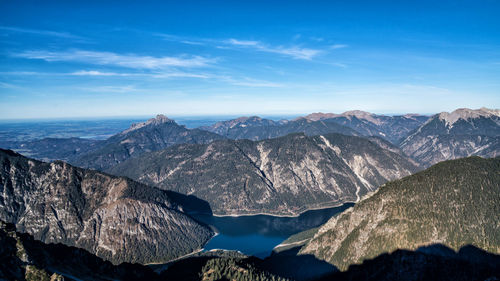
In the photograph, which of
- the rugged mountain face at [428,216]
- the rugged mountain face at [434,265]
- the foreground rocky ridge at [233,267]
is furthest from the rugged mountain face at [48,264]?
the rugged mountain face at [428,216]

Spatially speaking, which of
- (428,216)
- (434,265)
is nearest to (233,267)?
(434,265)

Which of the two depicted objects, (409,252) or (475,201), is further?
(475,201)

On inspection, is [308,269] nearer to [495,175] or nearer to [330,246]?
[330,246]

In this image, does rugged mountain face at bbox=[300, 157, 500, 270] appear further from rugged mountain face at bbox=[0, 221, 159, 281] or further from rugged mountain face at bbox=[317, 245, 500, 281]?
rugged mountain face at bbox=[0, 221, 159, 281]

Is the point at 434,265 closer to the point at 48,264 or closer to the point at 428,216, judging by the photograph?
the point at 428,216

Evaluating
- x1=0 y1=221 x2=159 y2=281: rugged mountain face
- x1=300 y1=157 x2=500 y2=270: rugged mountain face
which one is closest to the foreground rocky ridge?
x1=0 y1=221 x2=159 y2=281: rugged mountain face

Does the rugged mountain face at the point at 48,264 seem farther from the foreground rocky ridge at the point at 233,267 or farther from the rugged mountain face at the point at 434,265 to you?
the rugged mountain face at the point at 434,265

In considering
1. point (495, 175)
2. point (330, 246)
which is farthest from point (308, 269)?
point (495, 175)
